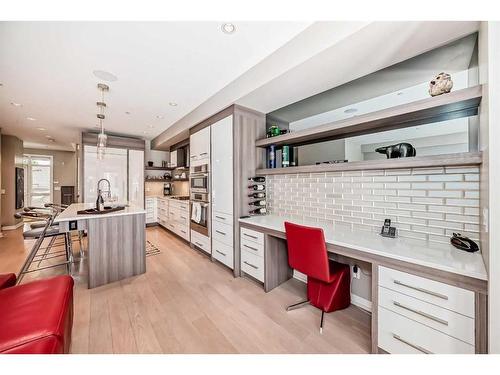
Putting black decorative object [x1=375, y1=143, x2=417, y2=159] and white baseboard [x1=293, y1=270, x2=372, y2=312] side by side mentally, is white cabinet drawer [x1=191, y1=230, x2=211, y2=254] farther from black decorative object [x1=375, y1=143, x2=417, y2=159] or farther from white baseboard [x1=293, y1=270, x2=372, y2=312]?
black decorative object [x1=375, y1=143, x2=417, y2=159]

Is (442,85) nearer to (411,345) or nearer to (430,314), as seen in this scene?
(430,314)

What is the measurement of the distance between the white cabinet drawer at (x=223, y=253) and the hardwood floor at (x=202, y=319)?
168 millimetres

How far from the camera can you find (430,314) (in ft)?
3.83

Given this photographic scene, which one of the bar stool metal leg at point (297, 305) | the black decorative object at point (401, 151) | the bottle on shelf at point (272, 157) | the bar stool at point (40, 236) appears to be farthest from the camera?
the bottle on shelf at point (272, 157)

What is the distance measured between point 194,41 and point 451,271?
247 cm

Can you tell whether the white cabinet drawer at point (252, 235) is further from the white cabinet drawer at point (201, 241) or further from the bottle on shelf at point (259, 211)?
the white cabinet drawer at point (201, 241)

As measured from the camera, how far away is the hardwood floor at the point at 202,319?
1.52 meters

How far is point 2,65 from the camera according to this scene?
2.04 m

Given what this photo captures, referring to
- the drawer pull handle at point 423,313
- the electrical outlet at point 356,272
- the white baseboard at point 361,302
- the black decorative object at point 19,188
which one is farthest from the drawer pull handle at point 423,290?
the black decorative object at point 19,188

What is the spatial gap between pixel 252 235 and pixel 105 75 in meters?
2.54

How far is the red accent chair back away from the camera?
161cm

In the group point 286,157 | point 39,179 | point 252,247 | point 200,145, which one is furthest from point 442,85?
point 39,179
